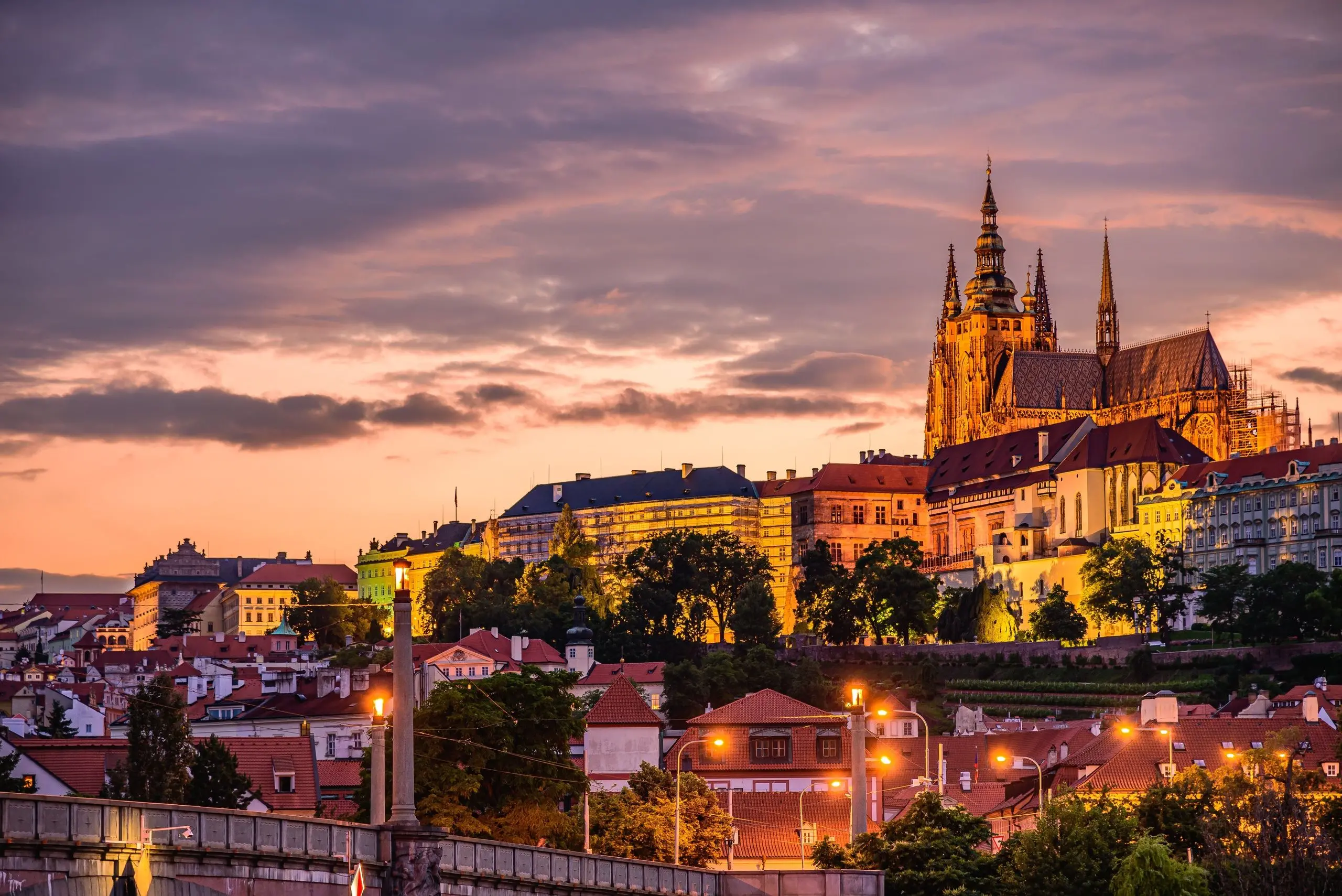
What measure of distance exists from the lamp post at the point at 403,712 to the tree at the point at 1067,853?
30.5m

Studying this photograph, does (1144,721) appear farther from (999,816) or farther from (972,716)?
(972,716)

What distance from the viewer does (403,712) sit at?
4469cm

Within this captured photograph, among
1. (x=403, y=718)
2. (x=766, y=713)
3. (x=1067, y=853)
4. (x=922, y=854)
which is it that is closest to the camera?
(x=403, y=718)

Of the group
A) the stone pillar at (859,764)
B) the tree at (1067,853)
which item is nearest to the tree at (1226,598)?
the tree at (1067,853)

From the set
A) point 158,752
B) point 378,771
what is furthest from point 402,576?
point 158,752

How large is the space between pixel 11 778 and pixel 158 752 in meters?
8.92

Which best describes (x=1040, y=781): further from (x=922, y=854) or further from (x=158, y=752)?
(x=158, y=752)

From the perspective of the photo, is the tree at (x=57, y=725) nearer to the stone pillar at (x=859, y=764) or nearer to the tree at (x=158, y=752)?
the tree at (x=158, y=752)

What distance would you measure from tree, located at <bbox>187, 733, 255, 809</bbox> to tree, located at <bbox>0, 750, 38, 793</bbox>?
5944mm

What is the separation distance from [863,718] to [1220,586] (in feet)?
433

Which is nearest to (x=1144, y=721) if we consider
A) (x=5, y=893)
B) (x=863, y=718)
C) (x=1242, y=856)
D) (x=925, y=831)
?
(x=1242, y=856)

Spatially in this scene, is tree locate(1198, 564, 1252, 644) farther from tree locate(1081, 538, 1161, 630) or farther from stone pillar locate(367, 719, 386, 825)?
stone pillar locate(367, 719, 386, 825)

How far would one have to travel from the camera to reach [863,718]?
59750mm

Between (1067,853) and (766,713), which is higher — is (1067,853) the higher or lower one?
the lower one
